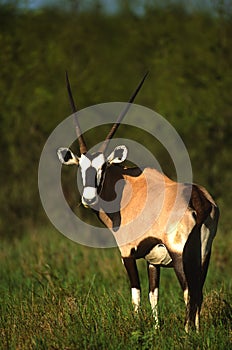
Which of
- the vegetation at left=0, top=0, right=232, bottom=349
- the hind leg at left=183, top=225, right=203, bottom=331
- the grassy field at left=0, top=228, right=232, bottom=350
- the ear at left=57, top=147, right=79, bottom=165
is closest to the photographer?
the grassy field at left=0, top=228, right=232, bottom=350

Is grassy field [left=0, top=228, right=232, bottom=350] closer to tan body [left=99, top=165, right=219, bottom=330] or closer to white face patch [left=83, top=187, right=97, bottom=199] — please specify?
tan body [left=99, top=165, right=219, bottom=330]

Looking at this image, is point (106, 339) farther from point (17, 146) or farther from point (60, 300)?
point (17, 146)

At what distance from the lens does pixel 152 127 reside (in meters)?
15.0

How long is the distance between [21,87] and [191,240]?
29.6 feet

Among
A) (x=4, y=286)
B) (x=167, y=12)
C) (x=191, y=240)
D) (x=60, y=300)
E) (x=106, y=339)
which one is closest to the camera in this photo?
(x=106, y=339)

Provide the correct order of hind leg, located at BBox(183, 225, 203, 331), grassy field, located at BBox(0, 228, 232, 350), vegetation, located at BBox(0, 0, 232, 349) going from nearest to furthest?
grassy field, located at BBox(0, 228, 232, 350) → hind leg, located at BBox(183, 225, 203, 331) → vegetation, located at BBox(0, 0, 232, 349)

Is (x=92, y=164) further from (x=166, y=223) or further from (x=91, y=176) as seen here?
(x=166, y=223)

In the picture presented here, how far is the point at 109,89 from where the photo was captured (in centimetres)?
1648

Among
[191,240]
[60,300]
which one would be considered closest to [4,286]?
[60,300]

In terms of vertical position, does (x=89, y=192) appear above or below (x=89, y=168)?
below

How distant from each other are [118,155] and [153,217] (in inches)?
30.7

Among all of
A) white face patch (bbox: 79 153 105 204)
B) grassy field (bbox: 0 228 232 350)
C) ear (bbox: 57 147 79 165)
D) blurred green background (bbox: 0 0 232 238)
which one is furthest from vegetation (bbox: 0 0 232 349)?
white face patch (bbox: 79 153 105 204)

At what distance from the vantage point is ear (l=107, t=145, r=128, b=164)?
6770mm

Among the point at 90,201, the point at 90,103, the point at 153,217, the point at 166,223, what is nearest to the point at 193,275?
the point at 166,223
